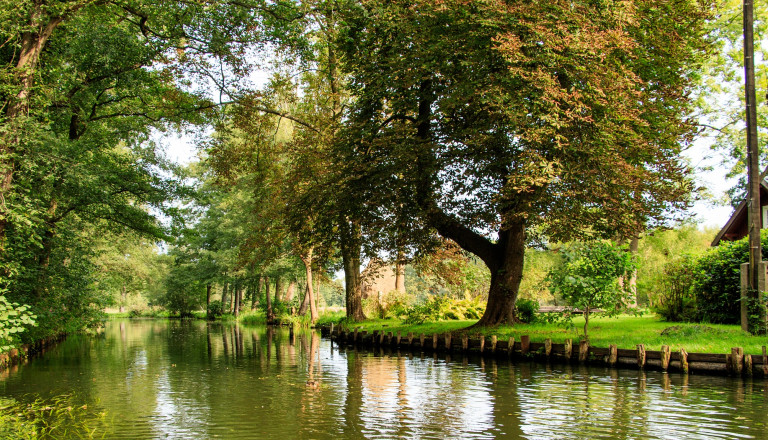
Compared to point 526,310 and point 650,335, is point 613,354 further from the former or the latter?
point 526,310

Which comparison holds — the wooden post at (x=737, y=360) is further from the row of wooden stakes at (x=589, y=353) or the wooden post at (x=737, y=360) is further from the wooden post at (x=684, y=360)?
the wooden post at (x=684, y=360)

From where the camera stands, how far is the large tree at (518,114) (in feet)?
46.3

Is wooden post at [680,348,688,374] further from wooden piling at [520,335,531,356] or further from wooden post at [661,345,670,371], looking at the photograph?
wooden piling at [520,335,531,356]

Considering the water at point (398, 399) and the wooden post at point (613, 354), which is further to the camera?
the wooden post at point (613, 354)

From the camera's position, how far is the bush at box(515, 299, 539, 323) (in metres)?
21.3

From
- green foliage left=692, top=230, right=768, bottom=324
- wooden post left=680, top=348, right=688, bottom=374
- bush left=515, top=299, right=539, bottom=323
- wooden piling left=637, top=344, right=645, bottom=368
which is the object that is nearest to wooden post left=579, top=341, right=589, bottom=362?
wooden piling left=637, top=344, right=645, bottom=368

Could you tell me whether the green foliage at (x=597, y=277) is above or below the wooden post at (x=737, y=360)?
above

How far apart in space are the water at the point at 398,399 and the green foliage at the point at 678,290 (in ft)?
24.3

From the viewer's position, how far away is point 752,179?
1548 cm

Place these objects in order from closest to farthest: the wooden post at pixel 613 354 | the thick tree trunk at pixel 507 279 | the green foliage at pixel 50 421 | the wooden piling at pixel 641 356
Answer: the green foliage at pixel 50 421 < the wooden piling at pixel 641 356 < the wooden post at pixel 613 354 < the thick tree trunk at pixel 507 279

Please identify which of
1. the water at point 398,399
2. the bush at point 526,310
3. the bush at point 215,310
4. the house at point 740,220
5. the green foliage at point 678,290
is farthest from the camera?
the bush at point 215,310

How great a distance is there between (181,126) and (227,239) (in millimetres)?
22186

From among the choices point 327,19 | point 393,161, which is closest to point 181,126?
point 327,19

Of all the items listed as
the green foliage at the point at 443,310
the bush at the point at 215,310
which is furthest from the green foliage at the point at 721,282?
the bush at the point at 215,310
